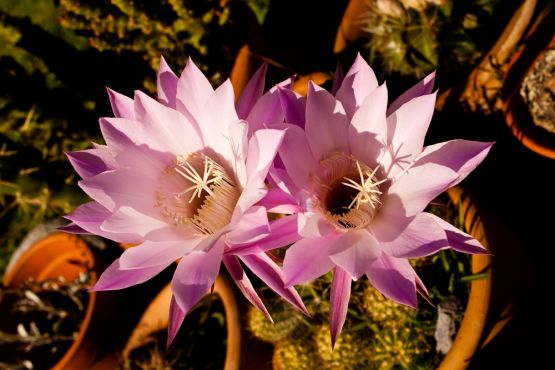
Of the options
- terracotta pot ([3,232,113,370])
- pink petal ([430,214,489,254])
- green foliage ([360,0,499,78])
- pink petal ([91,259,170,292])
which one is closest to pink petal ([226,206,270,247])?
pink petal ([91,259,170,292])

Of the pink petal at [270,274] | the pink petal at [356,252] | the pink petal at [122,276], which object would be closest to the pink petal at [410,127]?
the pink petal at [356,252]

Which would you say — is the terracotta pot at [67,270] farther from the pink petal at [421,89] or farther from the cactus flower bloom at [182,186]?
the pink petal at [421,89]

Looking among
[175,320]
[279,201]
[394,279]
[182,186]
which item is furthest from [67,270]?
[394,279]

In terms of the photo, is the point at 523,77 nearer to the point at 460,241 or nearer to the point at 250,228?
the point at 460,241

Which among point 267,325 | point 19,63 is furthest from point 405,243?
point 19,63

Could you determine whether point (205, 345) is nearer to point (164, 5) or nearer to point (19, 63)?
point (164, 5)

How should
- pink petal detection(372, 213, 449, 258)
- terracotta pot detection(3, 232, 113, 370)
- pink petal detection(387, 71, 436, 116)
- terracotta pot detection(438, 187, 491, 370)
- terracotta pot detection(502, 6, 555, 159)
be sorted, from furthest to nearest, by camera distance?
terracotta pot detection(3, 232, 113, 370)
terracotta pot detection(502, 6, 555, 159)
terracotta pot detection(438, 187, 491, 370)
pink petal detection(387, 71, 436, 116)
pink petal detection(372, 213, 449, 258)

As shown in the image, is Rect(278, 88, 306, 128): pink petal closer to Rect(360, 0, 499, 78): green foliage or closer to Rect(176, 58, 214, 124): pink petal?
Rect(176, 58, 214, 124): pink petal
